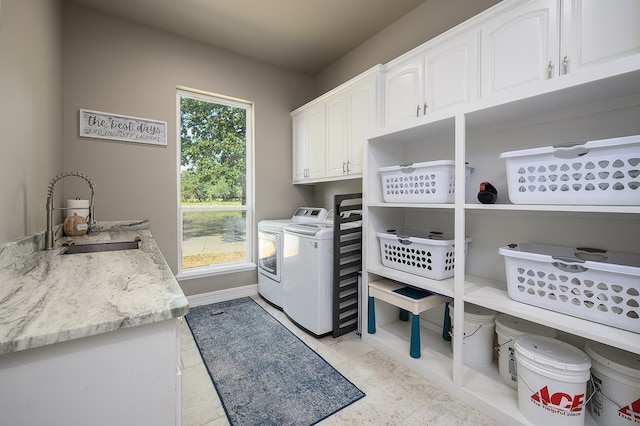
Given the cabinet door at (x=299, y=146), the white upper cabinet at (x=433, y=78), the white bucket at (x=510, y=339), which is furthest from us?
the cabinet door at (x=299, y=146)

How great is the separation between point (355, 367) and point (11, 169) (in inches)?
91.5

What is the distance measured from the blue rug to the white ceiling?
2.91 m

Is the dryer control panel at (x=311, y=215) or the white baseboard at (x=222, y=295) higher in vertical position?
the dryer control panel at (x=311, y=215)

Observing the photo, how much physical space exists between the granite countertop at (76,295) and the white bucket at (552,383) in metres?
1.59

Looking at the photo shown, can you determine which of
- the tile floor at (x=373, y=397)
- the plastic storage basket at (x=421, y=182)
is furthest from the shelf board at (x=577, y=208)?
the tile floor at (x=373, y=397)

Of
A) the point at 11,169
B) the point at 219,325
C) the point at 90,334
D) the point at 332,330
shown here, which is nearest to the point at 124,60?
the point at 11,169

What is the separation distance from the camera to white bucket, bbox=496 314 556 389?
1585 millimetres

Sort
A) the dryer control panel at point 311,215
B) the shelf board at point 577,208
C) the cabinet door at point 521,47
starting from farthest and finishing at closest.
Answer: the dryer control panel at point 311,215 < the cabinet door at point 521,47 < the shelf board at point 577,208

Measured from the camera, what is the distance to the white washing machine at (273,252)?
2838mm

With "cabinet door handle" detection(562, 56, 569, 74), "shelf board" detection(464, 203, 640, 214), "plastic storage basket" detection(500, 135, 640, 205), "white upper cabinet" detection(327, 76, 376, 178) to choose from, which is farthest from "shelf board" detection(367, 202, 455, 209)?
"cabinet door handle" detection(562, 56, 569, 74)

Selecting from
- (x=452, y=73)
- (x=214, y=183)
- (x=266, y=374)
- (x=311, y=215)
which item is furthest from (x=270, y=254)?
(x=452, y=73)

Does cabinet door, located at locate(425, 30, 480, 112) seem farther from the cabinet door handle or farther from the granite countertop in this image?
the granite countertop

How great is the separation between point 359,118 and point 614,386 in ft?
7.75

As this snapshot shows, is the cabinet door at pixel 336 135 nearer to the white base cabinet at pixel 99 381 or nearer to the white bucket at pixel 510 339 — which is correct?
the white bucket at pixel 510 339
